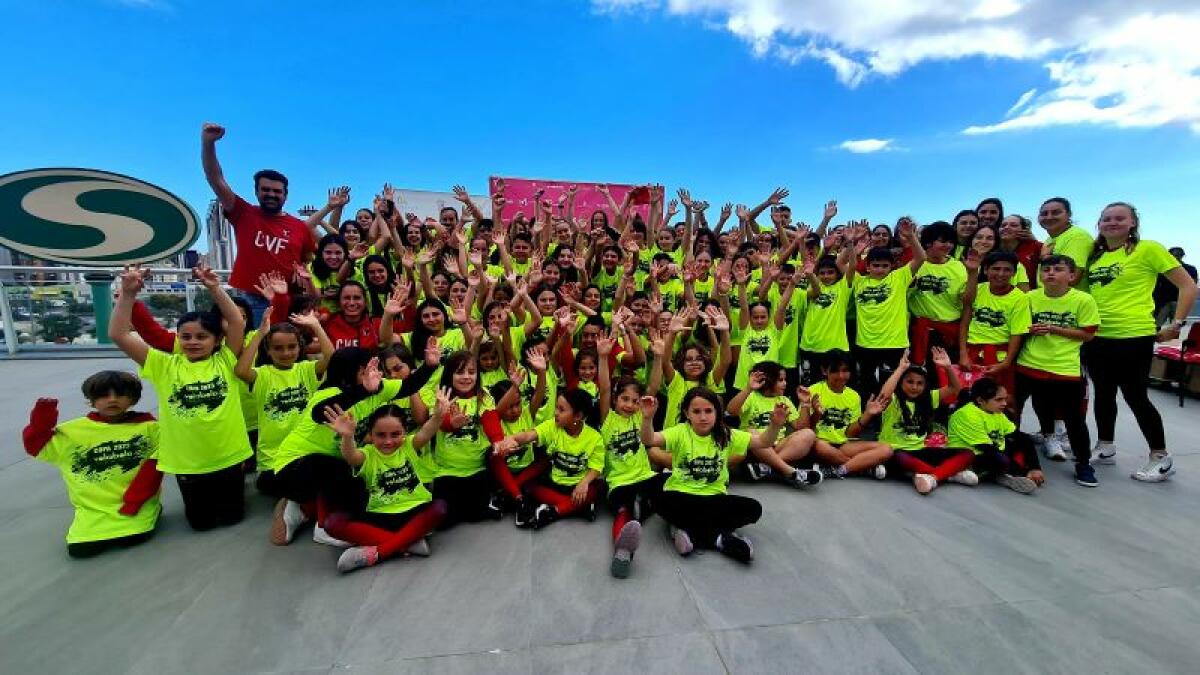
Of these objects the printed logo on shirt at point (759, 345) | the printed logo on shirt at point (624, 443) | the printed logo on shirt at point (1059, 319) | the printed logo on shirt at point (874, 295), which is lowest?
the printed logo on shirt at point (624, 443)

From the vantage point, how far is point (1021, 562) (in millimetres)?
2746

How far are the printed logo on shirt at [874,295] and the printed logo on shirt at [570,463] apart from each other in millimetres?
3100

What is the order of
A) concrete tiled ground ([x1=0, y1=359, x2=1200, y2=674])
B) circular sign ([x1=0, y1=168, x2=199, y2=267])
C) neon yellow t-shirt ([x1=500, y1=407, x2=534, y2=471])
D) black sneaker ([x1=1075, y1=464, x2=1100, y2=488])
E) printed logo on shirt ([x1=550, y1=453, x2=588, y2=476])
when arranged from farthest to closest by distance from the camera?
circular sign ([x1=0, y1=168, x2=199, y2=267]) → black sneaker ([x1=1075, y1=464, x2=1100, y2=488]) → neon yellow t-shirt ([x1=500, y1=407, x2=534, y2=471]) → printed logo on shirt ([x1=550, y1=453, x2=588, y2=476]) → concrete tiled ground ([x1=0, y1=359, x2=1200, y2=674])

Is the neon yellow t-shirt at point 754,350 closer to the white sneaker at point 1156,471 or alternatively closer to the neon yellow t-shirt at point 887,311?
the neon yellow t-shirt at point 887,311

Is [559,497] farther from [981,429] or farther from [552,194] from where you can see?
[552,194]

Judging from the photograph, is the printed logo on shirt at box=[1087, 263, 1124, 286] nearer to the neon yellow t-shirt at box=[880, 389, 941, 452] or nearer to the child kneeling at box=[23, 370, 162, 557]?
the neon yellow t-shirt at box=[880, 389, 941, 452]

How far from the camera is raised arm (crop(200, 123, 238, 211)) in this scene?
3.95 m

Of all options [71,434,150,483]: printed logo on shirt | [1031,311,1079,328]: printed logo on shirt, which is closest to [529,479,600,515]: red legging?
[71,434,150,483]: printed logo on shirt

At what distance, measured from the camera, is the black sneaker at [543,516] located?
10.2 feet

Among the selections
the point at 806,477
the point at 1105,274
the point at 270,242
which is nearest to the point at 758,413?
the point at 806,477

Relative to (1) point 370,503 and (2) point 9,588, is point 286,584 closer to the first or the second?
(1) point 370,503

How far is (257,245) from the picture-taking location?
4.57 meters

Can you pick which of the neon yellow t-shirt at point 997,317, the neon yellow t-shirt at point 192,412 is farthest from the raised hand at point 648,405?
the neon yellow t-shirt at point 997,317

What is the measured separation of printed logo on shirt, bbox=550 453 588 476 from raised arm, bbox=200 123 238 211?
3756 millimetres
